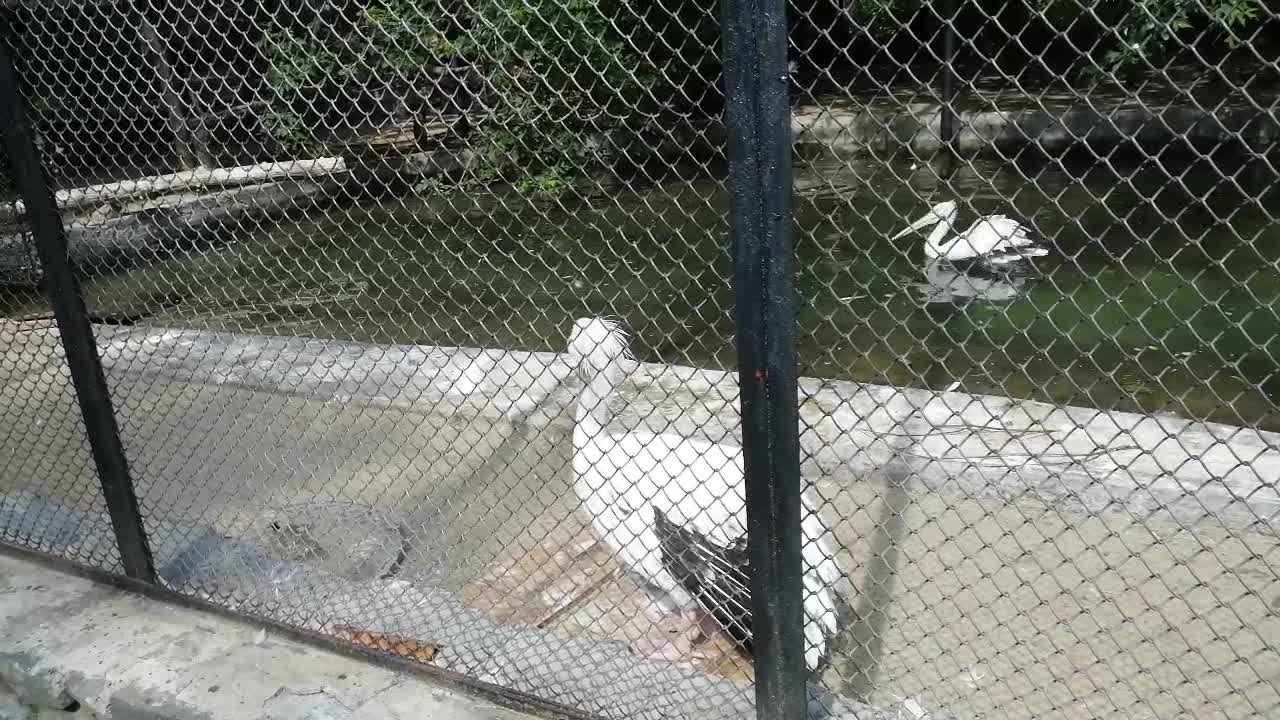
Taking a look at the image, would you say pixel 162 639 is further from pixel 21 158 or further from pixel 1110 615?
pixel 1110 615

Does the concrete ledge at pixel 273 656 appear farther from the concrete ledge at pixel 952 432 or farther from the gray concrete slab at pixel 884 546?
the concrete ledge at pixel 952 432

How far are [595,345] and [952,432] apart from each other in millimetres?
1202

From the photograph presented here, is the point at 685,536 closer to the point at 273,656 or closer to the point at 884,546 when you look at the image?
the point at 884,546

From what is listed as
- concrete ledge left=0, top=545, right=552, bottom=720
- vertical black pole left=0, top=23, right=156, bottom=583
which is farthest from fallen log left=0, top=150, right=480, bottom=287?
concrete ledge left=0, top=545, right=552, bottom=720

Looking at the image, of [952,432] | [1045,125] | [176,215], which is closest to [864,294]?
[952,432]

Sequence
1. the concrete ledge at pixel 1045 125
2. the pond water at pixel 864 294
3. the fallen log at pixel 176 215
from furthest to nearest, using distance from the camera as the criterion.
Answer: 1. the concrete ledge at pixel 1045 125
2. the fallen log at pixel 176 215
3. the pond water at pixel 864 294

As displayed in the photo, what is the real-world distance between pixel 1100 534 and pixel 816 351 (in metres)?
2.58

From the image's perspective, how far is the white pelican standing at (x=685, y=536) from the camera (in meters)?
2.39

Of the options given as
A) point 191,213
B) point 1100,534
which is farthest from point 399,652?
point 191,213

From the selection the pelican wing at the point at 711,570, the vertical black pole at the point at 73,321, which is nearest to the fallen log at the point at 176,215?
the vertical black pole at the point at 73,321

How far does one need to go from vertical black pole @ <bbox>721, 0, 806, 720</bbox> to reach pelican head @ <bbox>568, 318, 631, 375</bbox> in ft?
5.05

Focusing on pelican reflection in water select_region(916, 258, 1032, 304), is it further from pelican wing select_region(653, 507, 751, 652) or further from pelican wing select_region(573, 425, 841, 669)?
pelican wing select_region(653, 507, 751, 652)

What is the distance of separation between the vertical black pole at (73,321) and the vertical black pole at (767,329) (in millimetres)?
1671

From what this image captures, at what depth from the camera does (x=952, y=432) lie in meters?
3.41
